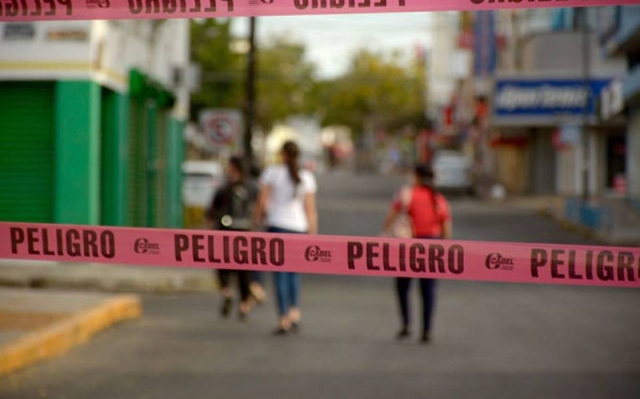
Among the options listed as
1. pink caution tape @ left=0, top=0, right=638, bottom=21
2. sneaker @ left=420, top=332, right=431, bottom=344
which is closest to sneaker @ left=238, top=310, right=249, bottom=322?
sneaker @ left=420, top=332, right=431, bottom=344

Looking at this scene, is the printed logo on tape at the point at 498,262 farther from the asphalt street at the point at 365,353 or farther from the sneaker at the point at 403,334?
the sneaker at the point at 403,334

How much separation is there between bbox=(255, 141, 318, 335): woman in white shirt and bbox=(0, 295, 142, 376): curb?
1801 mm

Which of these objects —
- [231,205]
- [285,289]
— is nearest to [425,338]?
[285,289]

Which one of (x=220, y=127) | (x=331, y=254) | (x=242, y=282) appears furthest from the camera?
(x=220, y=127)

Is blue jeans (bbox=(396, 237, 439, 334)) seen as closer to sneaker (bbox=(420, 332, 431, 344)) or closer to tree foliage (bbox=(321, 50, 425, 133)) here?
sneaker (bbox=(420, 332, 431, 344))

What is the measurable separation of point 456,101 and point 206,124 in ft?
219

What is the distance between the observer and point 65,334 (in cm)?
1073

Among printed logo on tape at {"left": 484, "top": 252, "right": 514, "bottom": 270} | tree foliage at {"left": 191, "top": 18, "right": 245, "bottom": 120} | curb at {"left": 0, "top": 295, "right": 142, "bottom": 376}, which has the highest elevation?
tree foliage at {"left": 191, "top": 18, "right": 245, "bottom": 120}

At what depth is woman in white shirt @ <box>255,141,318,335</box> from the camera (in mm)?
11914

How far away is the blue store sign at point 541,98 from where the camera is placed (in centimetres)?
4816

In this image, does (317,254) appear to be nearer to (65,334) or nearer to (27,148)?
(65,334)

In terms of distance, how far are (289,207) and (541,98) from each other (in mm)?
38056

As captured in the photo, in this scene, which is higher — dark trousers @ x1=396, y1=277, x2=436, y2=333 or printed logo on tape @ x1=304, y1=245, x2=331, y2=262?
printed logo on tape @ x1=304, y1=245, x2=331, y2=262

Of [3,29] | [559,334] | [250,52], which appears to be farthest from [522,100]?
[559,334]
